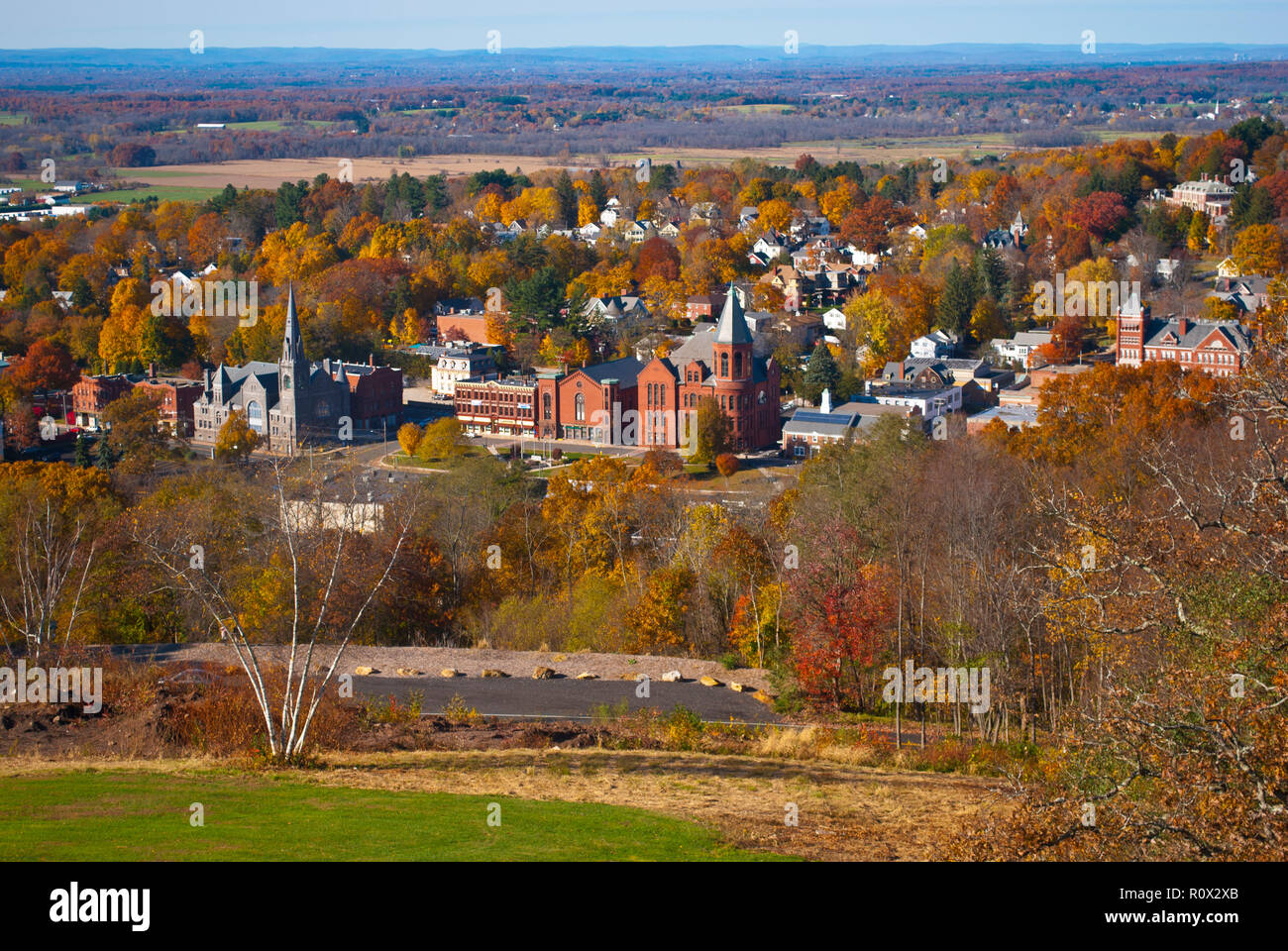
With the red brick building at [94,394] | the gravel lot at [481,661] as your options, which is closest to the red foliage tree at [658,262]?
the red brick building at [94,394]

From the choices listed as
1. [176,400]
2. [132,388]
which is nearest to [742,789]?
[176,400]

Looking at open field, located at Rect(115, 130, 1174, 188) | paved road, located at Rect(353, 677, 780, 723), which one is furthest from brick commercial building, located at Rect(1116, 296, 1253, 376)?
open field, located at Rect(115, 130, 1174, 188)

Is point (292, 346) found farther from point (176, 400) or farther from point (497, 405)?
point (497, 405)

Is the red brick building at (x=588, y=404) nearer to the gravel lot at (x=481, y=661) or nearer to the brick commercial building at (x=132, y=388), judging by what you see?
the brick commercial building at (x=132, y=388)

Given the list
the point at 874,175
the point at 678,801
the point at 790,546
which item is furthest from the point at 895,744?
the point at 874,175

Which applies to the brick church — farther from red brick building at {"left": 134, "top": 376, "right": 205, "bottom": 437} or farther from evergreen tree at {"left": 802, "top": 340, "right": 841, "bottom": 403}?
red brick building at {"left": 134, "top": 376, "right": 205, "bottom": 437}

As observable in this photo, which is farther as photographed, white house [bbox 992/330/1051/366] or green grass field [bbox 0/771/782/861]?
white house [bbox 992/330/1051/366]
